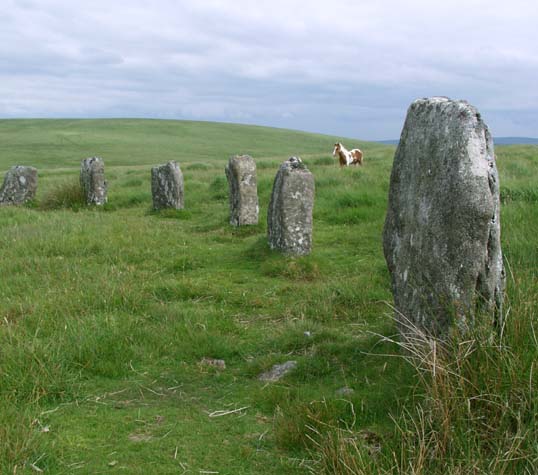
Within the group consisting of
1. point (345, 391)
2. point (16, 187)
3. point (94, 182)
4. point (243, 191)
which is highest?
point (243, 191)

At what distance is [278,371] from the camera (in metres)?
5.76

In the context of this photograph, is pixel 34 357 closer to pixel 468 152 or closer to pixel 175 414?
pixel 175 414

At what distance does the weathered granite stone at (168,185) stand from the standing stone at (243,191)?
2953 mm

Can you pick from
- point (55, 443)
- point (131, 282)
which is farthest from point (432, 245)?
point (131, 282)

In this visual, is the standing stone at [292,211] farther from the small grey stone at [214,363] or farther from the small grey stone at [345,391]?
the small grey stone at [345,391]

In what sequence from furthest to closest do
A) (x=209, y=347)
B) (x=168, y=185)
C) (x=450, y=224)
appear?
(x=168, y=185), (x=209, y=347), (x=450, y=224)

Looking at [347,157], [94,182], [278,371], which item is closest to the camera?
[278,371]

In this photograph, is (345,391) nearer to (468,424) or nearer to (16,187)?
(468,424)

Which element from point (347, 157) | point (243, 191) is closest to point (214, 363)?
point (243, 191)

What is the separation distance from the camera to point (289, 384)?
17.9 feet

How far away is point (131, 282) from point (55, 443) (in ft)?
14.2

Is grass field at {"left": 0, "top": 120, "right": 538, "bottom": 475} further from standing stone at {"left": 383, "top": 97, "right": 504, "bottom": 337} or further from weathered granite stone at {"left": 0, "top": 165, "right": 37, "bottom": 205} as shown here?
weathered granite stone at {"left": 0, "top": 165, "right": 37, "bottom": 205}

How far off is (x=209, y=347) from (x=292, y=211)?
14.3ft

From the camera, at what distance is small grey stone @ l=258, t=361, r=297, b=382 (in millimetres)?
5666
